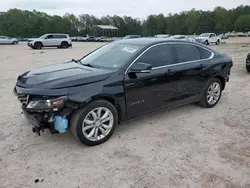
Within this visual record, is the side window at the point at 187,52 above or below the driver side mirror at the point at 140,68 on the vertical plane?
above

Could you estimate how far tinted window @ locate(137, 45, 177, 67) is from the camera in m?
3.94

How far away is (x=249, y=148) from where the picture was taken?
340cm

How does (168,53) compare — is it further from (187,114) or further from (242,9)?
(242,9)

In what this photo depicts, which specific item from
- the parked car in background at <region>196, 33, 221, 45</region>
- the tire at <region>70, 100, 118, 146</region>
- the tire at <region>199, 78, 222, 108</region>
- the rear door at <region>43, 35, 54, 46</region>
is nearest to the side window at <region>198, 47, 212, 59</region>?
the tire at <region>199, 78, 222, 108</region>

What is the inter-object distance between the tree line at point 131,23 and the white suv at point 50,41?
2631 inches

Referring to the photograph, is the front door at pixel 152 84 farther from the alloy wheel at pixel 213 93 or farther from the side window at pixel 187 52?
the alloy wheel at pixel 213 93

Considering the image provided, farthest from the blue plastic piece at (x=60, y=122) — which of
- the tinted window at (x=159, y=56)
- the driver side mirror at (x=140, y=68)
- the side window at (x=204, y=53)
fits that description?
the side window at (x=204, y=53)

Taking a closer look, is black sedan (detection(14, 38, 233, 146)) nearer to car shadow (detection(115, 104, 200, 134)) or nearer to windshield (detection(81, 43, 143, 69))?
windshield (detection(81, 43, 143, 69))

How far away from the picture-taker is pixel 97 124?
344 cm

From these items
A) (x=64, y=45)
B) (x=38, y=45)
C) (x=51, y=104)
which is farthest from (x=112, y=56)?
(x=64, y=45)

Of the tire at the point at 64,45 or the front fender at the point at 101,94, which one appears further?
the tire at the point at 64,45

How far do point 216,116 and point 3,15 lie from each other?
102 m

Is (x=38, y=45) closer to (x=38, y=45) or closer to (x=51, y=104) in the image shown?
(x=38, y=45)

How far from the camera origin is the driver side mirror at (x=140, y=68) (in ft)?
11.8
